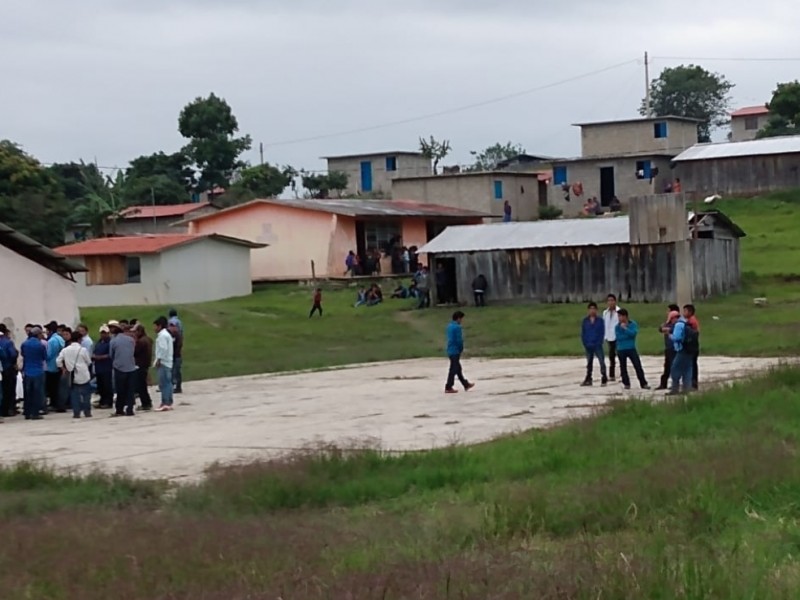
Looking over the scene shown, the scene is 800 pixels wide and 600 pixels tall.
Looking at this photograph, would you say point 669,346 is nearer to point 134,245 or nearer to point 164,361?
point 164,361

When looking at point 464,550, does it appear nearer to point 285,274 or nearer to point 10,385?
point 10,385

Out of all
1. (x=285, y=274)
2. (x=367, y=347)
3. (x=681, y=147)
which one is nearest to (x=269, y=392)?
(x=367, y=347)

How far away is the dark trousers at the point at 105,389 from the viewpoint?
2648cm

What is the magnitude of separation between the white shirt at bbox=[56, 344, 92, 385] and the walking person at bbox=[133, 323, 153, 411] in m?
0.91

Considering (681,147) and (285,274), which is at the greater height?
(681,147)

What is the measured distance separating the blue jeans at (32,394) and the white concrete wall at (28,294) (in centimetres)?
536

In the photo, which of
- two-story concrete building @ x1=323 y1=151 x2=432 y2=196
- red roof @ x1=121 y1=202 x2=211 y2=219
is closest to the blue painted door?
two-story concrete building @ x1=323 y1=151 x2=432 y2=196

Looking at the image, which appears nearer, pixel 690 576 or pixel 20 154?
pixel 690 576

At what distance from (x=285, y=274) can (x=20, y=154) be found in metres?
15.4

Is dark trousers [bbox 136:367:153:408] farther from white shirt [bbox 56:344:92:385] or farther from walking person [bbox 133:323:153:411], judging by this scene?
white shirt [bbox 56:344:92:385]

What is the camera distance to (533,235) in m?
51.0

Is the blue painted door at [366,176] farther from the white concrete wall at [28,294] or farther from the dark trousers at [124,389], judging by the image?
the dark trousers at [124,389]

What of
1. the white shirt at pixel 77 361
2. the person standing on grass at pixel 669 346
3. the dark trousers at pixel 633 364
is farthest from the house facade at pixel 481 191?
the white shirt at pixel 77 361

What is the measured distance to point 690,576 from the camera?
8070mm
